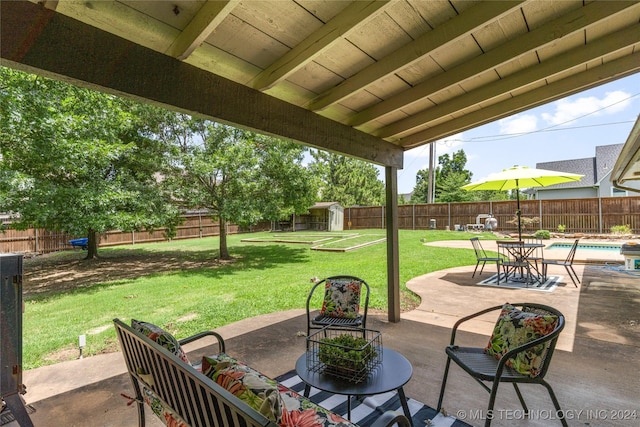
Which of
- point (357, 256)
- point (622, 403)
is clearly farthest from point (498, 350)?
point (357, 256)

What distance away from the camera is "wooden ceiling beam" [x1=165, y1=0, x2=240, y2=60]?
142cm

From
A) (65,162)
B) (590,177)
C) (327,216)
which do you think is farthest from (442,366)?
(590,177)

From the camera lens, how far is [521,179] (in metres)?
6.35

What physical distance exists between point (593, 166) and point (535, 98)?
22416 millimetres

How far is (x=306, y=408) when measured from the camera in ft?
5.20

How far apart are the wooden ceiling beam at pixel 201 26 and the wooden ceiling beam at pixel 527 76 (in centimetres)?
228

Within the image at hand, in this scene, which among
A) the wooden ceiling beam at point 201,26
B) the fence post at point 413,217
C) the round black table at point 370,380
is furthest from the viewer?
the fence post at point 413,217

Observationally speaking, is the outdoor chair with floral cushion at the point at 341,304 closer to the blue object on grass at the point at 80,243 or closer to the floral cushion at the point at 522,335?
the floral cushion at the point at 522,335

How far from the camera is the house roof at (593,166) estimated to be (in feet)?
61.4

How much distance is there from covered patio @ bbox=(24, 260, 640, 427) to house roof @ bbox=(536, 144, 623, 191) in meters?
17.8

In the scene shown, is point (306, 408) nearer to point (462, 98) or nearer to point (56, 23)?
point (56, 23)

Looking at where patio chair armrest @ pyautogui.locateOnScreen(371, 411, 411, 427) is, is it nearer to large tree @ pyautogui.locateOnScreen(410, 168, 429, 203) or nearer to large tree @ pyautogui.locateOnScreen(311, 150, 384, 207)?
large tree @ pyautogui.locateOnScreen(311, 150, 384, 207)

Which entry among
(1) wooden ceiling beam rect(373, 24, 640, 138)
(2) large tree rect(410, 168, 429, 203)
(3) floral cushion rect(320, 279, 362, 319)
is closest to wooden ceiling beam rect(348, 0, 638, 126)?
(1) wooden ceiling beam rect(373, 24, 640, 138)

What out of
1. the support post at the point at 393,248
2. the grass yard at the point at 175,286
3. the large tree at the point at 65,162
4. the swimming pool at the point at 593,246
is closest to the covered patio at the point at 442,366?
the support post at the point at 393,248
